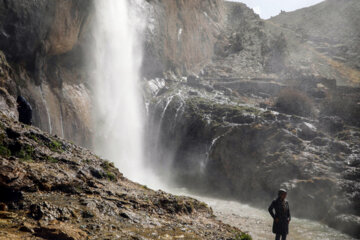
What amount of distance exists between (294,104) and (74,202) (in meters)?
19.6

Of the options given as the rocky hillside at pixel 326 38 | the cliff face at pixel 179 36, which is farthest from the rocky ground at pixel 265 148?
the rocky hillside at pixel 326 38

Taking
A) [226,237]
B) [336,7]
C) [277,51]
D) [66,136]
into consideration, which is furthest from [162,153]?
[336,7]

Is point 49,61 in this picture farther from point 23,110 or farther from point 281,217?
point 281,217

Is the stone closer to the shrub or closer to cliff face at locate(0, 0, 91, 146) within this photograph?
the shrub

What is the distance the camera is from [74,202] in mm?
5281

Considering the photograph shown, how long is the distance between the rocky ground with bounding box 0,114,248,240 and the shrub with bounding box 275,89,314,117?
51.8 ft

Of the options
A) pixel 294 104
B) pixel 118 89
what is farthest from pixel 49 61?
pixel 294 104

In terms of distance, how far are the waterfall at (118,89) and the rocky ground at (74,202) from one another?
34.4 feet

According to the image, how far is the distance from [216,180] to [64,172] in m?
12.9

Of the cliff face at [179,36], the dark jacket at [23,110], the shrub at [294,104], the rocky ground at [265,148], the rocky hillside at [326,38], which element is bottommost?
the dark jacket at [23,110]

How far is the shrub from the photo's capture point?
835 inches

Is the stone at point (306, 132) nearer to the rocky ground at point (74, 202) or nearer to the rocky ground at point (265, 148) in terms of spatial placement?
the rocky ground at point (265, 148)

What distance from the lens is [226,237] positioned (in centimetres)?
613

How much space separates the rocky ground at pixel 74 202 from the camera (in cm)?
441
